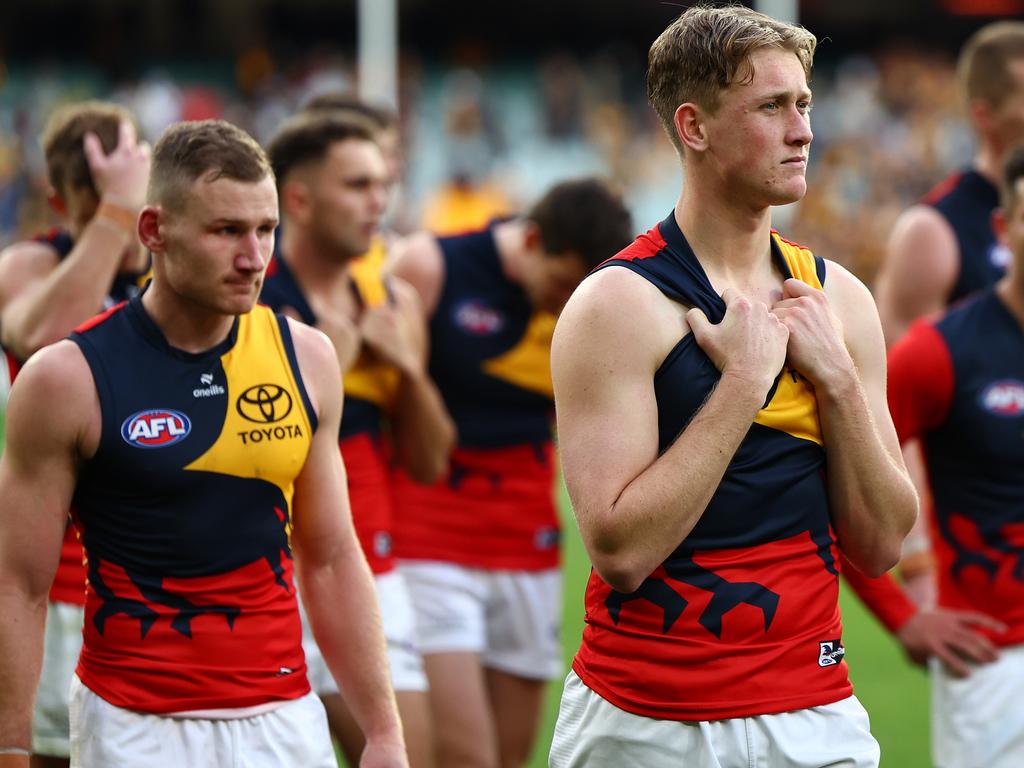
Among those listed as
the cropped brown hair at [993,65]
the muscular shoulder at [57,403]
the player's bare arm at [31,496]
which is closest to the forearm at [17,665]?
the player's bare arm at [31,496]

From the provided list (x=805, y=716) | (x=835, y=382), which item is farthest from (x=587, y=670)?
(x=835, y=382)

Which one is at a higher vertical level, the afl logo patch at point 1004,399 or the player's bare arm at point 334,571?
the afl logo patch at point 1004,399

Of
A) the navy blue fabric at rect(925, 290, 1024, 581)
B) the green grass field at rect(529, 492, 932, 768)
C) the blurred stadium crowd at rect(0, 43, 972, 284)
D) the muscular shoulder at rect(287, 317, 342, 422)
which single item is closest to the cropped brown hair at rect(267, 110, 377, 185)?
the muscular shoulder at rect(287, 317, 342, 422)

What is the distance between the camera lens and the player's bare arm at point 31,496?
3615 millimetres

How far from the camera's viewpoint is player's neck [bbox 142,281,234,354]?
12.7 feet

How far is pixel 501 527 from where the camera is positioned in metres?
6.56

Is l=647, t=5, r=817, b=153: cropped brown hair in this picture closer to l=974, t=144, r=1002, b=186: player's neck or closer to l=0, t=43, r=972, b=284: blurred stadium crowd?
l=974, t=144, r=1002, b=186: player's neck

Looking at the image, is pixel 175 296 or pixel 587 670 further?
pixel 175 296

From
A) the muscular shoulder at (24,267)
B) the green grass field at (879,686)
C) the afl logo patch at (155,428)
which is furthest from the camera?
the green grass field at (879,686)

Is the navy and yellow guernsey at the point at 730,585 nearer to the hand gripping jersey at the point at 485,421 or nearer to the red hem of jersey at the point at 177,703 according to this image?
the red hem of jersey at the point at 177,703

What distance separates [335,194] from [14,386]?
214 centimetres

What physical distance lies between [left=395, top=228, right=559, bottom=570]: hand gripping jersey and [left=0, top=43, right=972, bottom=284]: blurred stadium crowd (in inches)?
544

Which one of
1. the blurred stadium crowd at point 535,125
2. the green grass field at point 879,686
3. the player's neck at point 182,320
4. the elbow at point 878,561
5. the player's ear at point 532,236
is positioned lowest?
the green grass field at point 879,686

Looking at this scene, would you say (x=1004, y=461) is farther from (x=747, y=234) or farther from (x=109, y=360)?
(x=109, y=360)
